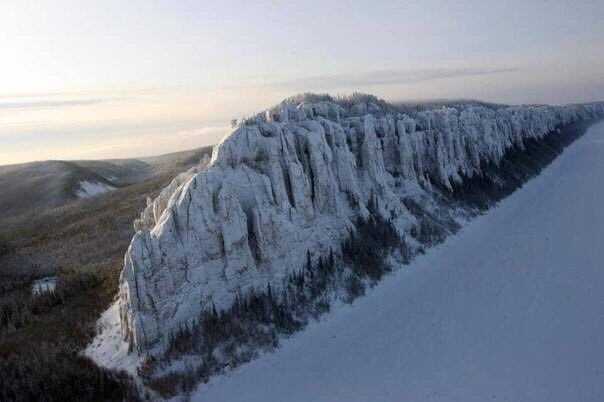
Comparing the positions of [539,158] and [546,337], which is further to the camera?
[539,158]

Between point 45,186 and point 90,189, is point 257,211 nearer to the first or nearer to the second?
point 90,189

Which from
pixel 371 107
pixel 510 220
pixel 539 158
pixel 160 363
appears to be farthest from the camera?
pixel 539 158

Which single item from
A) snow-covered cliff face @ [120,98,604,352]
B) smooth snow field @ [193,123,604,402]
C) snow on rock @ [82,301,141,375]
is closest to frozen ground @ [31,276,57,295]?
snow on rock @ [82,301,141,375]

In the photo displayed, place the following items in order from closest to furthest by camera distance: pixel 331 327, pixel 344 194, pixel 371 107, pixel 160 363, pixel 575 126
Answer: pixel 160 363 → pixel 331 327 → pixel 344 194 → pixel 371 107 → pixel 575 126

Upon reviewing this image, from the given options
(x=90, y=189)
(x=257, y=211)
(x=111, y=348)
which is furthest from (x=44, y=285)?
(x=90, y=189)

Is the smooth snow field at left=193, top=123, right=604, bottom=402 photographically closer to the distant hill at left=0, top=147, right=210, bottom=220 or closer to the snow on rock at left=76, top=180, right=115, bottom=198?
the distant hill at left=0, top=147, right=210, bottom=220

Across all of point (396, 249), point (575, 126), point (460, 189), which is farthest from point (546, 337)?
point (575, 126)

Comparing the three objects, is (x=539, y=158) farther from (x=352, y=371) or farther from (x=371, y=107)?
(x=352, y=371)

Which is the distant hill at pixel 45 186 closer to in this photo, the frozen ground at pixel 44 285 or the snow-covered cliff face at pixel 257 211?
the frozen ground at pixel 44 285
